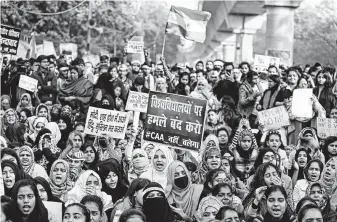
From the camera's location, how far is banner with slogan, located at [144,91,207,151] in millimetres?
11031

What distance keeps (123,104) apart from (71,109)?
2.82ft

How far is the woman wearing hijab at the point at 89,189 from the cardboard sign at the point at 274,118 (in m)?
4.48

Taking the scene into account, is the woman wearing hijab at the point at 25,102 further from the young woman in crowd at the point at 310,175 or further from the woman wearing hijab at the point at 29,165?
the young woman in crowd at the point at 310,175

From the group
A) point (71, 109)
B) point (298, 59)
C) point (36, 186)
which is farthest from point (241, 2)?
point (298, 59)

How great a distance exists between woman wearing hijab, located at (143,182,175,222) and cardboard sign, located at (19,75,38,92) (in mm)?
9893

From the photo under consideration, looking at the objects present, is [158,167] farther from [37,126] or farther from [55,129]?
[37,126]

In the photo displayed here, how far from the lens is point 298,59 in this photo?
7538 cm

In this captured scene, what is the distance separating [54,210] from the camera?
890 centimetres

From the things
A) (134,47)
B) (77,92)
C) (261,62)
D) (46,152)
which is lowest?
(46,152)

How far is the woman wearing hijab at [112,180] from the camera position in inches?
424

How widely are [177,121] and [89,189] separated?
1437 mm

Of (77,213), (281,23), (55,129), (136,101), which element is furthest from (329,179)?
(281,23)

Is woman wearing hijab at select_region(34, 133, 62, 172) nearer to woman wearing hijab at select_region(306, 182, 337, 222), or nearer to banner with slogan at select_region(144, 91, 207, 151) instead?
banner with slogan at select_region(144, 91, 207, 151)

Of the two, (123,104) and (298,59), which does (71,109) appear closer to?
(123,104)
